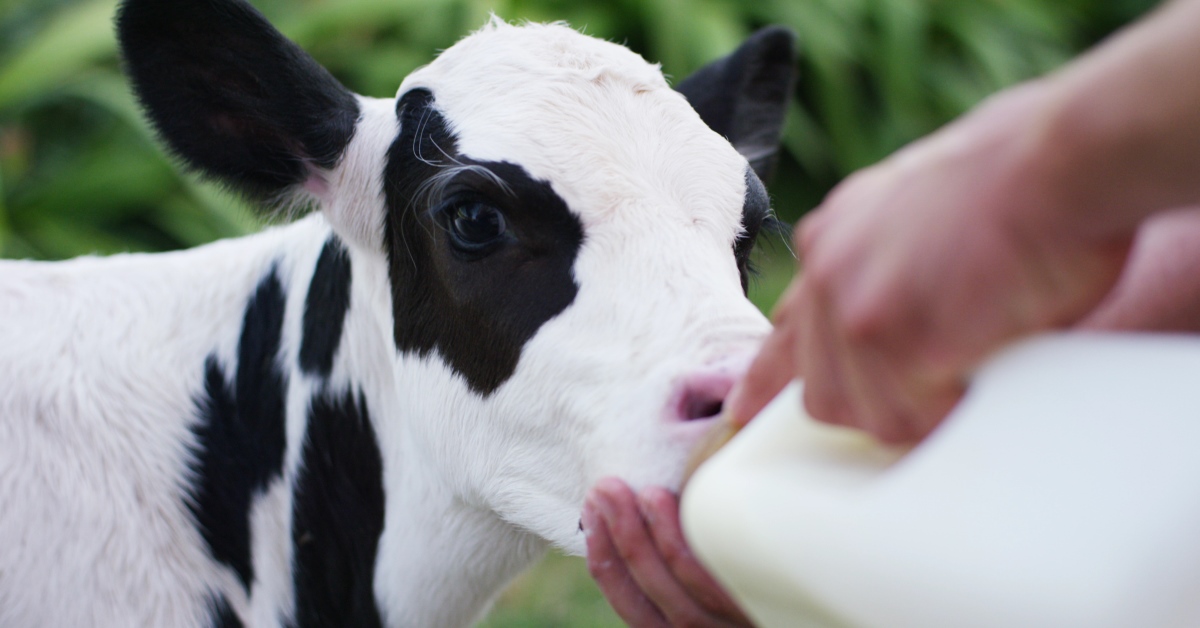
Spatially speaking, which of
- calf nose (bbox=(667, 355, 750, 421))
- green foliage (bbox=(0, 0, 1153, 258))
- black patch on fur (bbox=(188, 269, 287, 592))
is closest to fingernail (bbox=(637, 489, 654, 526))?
calf nose (bbox=(667, 355, 750, 421))

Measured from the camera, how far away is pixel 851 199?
0.88 m

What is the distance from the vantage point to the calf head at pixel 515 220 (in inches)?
57.1

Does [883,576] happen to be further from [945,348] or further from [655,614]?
[655,614]

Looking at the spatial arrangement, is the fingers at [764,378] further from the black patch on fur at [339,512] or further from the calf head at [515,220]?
the black patch on fur at [339,512]

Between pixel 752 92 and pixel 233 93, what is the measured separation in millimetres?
1270

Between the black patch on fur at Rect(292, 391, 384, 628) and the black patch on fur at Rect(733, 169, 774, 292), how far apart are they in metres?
0.74

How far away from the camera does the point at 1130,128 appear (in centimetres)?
69

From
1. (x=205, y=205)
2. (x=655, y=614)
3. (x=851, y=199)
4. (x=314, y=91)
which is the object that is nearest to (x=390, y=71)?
(x=205, y=205)

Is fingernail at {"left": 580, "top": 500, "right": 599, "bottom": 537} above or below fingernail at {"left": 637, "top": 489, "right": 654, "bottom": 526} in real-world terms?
below

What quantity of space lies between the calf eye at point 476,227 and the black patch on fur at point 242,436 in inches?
20.6

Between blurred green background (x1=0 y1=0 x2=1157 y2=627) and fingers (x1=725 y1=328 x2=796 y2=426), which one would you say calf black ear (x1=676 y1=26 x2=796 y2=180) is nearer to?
blurred green background (x1=0 y1=0 x2=1157 y2=627)

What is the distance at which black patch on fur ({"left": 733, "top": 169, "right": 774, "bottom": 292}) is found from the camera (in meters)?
1.76

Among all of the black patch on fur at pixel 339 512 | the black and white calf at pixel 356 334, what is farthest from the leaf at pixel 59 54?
the black patch on fur at pixel 339 512

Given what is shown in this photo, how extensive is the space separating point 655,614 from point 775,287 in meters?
4.10
